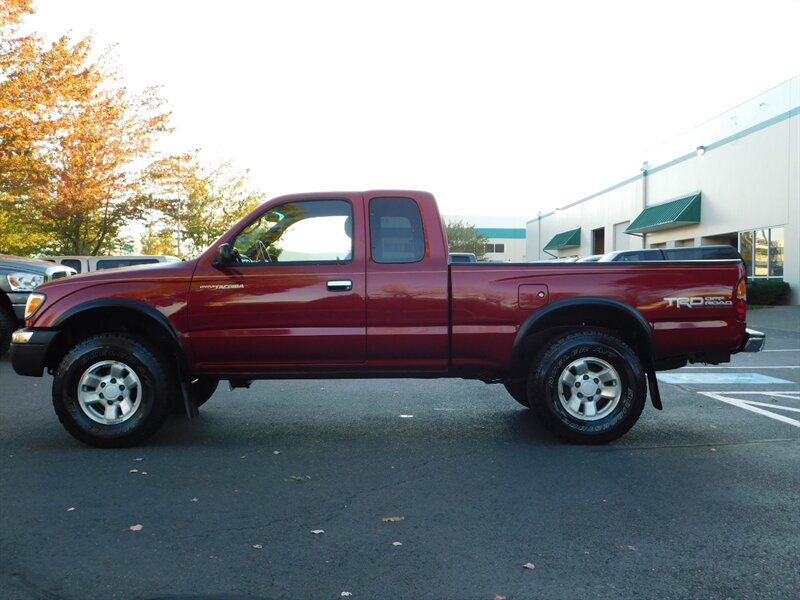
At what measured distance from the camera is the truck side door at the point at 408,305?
5.70m

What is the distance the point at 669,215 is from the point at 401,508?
29.4 metres

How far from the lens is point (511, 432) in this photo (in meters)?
6.16

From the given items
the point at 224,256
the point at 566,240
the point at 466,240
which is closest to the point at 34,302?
the point at 224,256

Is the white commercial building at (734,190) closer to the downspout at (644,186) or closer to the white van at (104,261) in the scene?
the downspout at (644,186)

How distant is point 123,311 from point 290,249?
4.75ft

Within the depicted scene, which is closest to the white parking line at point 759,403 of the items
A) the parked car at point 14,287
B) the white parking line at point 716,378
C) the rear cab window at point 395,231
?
the white parking line at point 716,378

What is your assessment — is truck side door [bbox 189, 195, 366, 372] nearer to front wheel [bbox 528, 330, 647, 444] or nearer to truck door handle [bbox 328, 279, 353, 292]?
truck door handle [bbox 328, 279, 353, 292]

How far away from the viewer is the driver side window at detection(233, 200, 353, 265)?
5.93 metres

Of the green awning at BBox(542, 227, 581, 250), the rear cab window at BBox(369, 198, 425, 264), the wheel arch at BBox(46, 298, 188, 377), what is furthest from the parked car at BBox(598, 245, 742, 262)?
the green awning at BBox(542, 227, 581, 250)

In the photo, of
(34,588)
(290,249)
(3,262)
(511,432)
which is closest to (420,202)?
(290,249)

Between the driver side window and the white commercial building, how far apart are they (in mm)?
21367

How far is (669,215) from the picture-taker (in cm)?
3070

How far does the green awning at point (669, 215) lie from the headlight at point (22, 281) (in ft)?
Result: 83.1

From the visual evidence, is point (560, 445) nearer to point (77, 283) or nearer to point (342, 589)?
point (342, 589)
